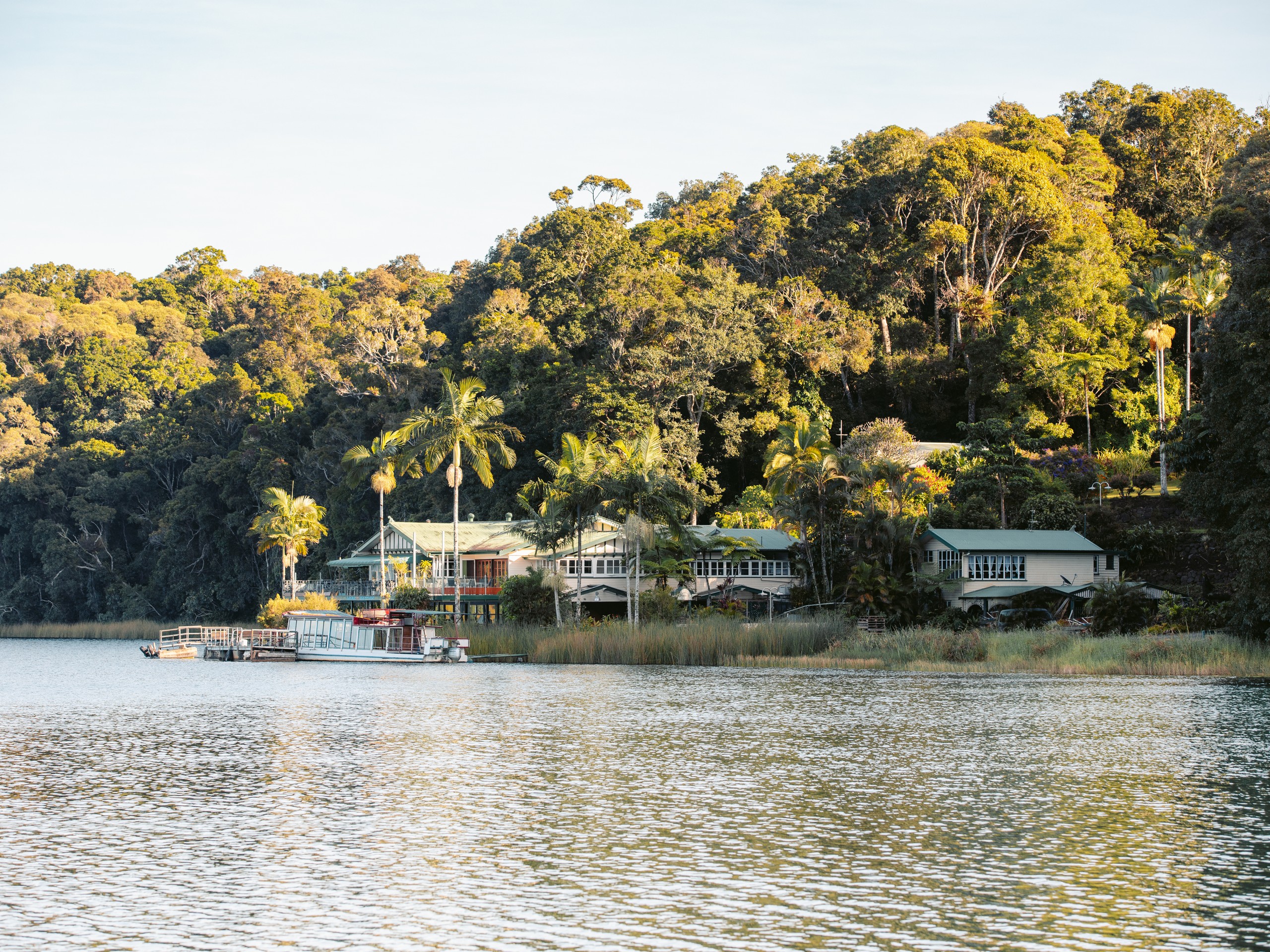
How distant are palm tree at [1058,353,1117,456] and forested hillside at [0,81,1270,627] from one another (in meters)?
0.16

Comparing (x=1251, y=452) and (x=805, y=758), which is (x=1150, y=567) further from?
(x=805, y=758)

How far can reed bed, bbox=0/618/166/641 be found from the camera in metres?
99.1

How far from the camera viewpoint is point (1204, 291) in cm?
6850

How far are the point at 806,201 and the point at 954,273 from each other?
11174mm

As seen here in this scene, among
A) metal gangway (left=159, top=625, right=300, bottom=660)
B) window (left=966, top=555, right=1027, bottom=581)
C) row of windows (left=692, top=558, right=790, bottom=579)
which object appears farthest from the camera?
row of windows (left=692, top=558, right=790, bottom=579)

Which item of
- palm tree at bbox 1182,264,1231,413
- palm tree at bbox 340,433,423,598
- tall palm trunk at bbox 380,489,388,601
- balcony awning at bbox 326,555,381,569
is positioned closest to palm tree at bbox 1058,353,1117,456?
palm tree at bbox 1182,264,1231,413

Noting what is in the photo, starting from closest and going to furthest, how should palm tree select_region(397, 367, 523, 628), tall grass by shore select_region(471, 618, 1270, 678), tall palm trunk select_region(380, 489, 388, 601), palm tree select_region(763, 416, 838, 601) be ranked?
tall grass by shore select_region(471, 618, 1270, 678) → palm tree select_region(763, 416, 838, 601) → palm tree select_region(397, 367, 523, 628) → tall palm trunk select_region(380, 489, 388, 601)

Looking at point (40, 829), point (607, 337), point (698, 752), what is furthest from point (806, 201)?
point (40, 829)

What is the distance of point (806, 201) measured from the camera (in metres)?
87.8

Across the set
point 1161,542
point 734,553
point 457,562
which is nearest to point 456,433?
point 457,562

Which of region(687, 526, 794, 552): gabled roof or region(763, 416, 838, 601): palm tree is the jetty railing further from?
region(763, 416, 838, 601): palm tree

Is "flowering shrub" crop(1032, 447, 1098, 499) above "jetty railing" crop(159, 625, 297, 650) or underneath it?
above

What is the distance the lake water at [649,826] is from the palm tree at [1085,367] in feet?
123

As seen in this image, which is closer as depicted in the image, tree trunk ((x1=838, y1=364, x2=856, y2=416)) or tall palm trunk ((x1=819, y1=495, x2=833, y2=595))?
tall palm trunk ((x1=819, y1=495, x2=833, y2=595))
